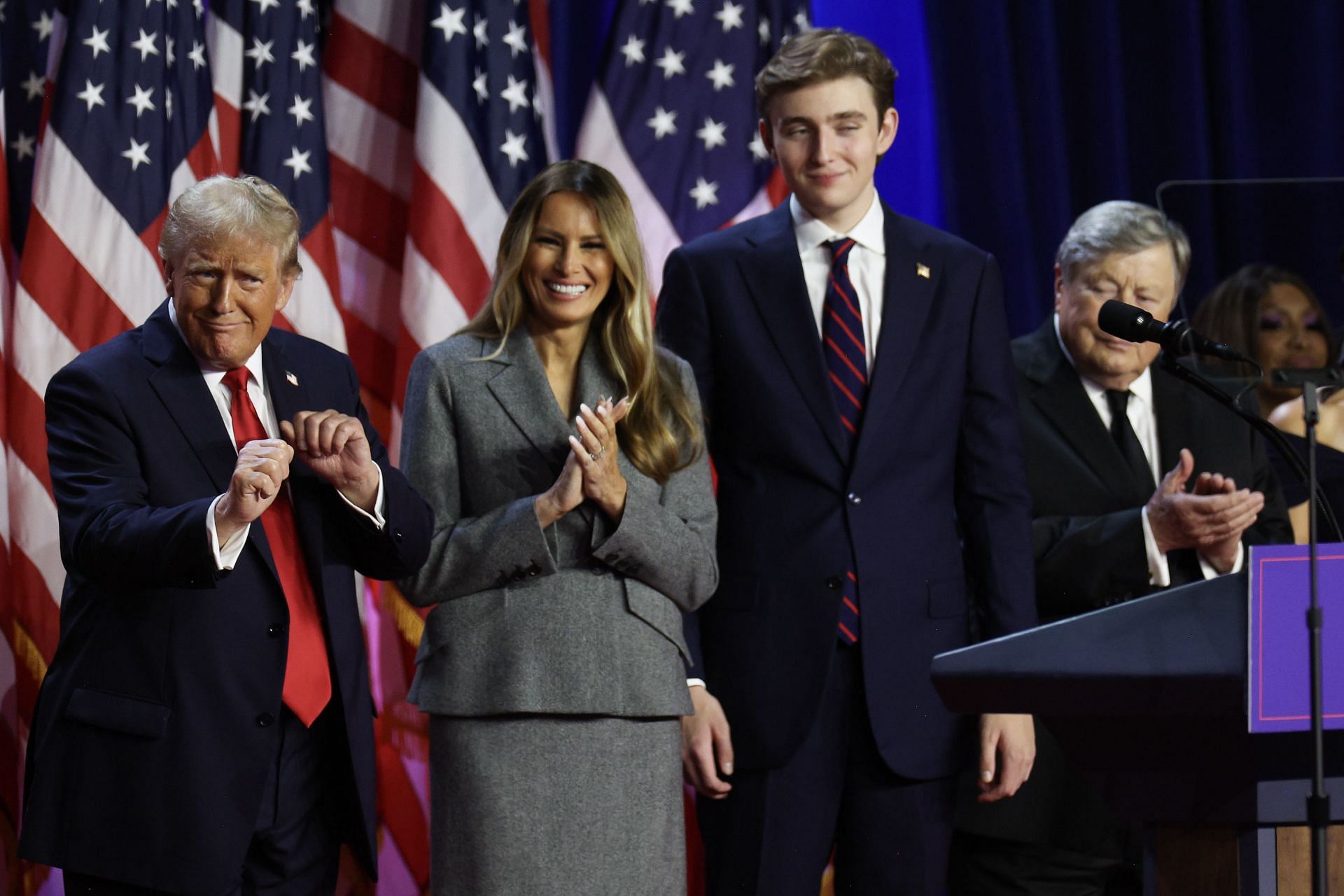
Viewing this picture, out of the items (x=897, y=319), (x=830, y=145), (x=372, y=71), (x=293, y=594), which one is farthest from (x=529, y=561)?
(x=372, y=71)

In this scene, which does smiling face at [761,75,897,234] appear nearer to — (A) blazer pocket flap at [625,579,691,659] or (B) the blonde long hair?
(B) the blonde long hair

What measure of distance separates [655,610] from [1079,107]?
7.87 ft

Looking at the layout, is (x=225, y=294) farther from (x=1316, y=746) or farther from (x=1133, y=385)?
(x=1133, y=385)

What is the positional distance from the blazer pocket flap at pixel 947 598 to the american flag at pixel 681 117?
1483mm

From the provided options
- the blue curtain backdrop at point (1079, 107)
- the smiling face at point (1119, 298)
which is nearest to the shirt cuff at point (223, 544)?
the smiling face at point (1119, 298)

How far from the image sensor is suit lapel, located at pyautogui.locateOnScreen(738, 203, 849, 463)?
2574mm

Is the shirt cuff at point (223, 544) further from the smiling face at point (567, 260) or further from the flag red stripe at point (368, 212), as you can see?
the flag red stripe at point (368, 212)

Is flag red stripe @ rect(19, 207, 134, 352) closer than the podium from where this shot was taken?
Answer: No

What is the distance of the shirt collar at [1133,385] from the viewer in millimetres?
3123

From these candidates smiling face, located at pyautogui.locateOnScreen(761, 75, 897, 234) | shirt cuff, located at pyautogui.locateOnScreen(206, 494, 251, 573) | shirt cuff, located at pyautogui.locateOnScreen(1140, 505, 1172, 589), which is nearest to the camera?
shirt cuff, located at pyautogui.locateOnScreen(206, 494, 251, 573)

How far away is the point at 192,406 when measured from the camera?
2117 mm

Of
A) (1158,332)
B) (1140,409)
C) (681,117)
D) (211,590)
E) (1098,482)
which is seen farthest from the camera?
(681,117)

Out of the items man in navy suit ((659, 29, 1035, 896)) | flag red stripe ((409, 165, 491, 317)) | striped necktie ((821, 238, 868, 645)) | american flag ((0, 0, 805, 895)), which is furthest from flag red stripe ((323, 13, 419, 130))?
striped necktie ((821, 238, 868, 645))

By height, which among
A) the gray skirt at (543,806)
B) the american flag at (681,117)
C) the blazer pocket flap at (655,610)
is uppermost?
the american flag at (681,117)
